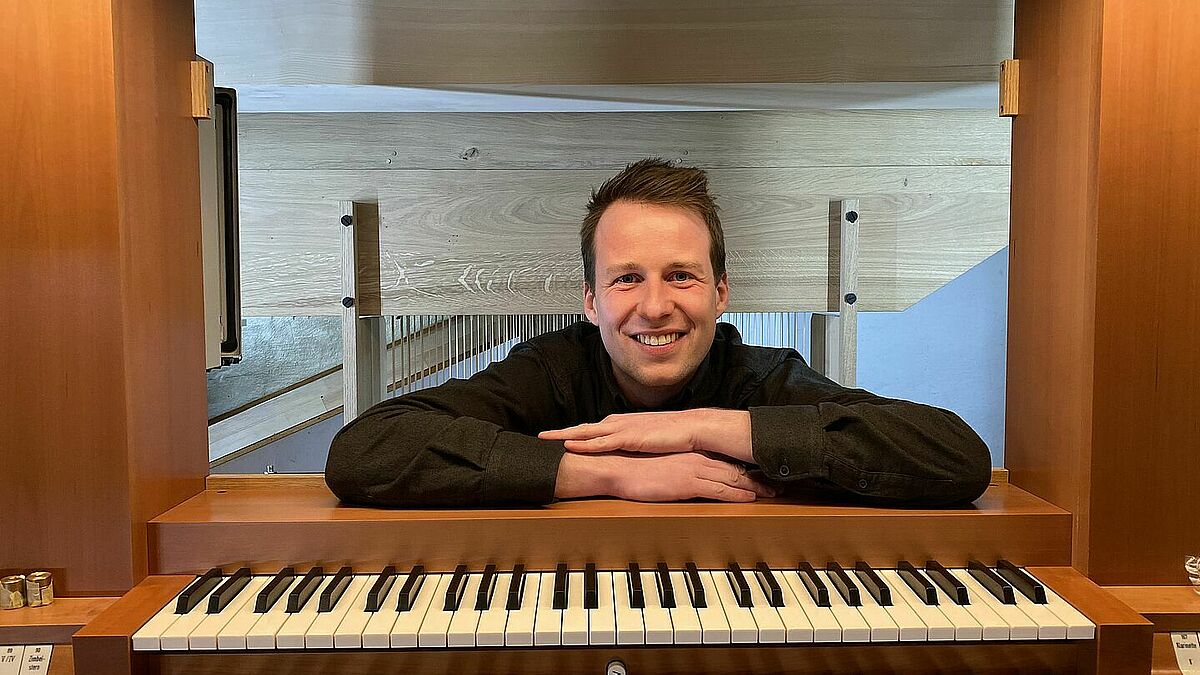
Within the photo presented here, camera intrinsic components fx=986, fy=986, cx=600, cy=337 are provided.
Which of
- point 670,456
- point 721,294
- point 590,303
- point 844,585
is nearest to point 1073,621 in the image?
point 844,585

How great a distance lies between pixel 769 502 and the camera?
1.67 meters

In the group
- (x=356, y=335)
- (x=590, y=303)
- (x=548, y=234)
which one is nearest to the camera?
(x=590, y=303)

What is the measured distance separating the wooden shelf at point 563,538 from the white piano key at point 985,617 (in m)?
0.15

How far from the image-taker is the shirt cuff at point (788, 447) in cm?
160

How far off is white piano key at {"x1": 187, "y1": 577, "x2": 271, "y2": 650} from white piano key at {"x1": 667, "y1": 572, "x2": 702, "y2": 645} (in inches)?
24.1

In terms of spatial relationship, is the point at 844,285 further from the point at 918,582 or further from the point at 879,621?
the point at 879,621

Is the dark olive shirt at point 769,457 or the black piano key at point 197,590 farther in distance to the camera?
the dark olive shirt at point 769,457

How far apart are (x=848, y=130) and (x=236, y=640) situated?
2.61 meters

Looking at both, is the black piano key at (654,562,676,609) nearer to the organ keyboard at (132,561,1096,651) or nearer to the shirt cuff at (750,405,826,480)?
the organ keyboard at (132,561,1096,651)

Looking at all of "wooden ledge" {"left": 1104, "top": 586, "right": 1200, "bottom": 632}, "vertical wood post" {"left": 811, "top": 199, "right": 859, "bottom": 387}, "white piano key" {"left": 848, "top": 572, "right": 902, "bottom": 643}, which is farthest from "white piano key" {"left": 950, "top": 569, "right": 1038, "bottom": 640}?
"vertical wood post" {"left": 811, "top": 199, "right": 859, "bottom": 387}

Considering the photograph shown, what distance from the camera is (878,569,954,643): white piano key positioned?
1.34 meters

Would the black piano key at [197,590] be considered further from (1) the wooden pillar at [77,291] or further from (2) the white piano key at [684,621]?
(2) the white piano key at [684,621]

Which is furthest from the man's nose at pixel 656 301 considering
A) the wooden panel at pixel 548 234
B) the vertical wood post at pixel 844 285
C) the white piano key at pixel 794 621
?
the vertical wood post at pixel 844 285

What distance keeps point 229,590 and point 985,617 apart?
1095 millimetres
